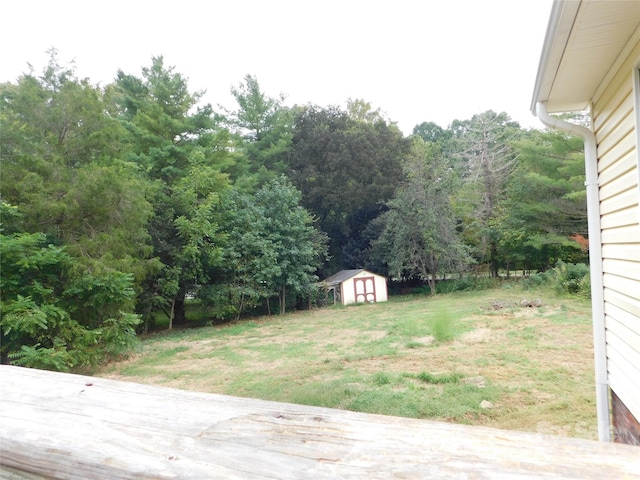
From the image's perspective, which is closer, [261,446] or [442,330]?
[261,446]

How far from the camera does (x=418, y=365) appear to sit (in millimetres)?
5125

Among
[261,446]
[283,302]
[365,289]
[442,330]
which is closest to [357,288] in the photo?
[365,289]

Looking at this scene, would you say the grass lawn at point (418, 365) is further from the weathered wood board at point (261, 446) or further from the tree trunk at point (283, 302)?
the weathered wood board at point (261, 446)

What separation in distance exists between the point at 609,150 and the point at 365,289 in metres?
12.6

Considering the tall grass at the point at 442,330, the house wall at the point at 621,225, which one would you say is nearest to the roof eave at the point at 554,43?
the house wall at the point at 621,225

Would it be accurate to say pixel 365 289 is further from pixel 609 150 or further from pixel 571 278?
pixel 609 150

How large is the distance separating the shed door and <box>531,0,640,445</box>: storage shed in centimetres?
1179

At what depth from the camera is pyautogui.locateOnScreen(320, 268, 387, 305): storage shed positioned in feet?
46.7

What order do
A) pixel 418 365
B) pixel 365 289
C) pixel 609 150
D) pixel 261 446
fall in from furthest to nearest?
pixel 365 289
pixel 418 365
pixel 609 150
pixel 261 446

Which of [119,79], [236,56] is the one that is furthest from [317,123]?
[119,79]

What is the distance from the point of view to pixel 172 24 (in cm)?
639

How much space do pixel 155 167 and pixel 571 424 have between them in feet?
38.0

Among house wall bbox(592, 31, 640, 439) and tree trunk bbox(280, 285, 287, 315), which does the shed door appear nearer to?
tree trunk bbox(280, 285, 287, 315)

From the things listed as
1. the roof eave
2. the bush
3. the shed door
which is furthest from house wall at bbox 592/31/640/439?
the shed door
